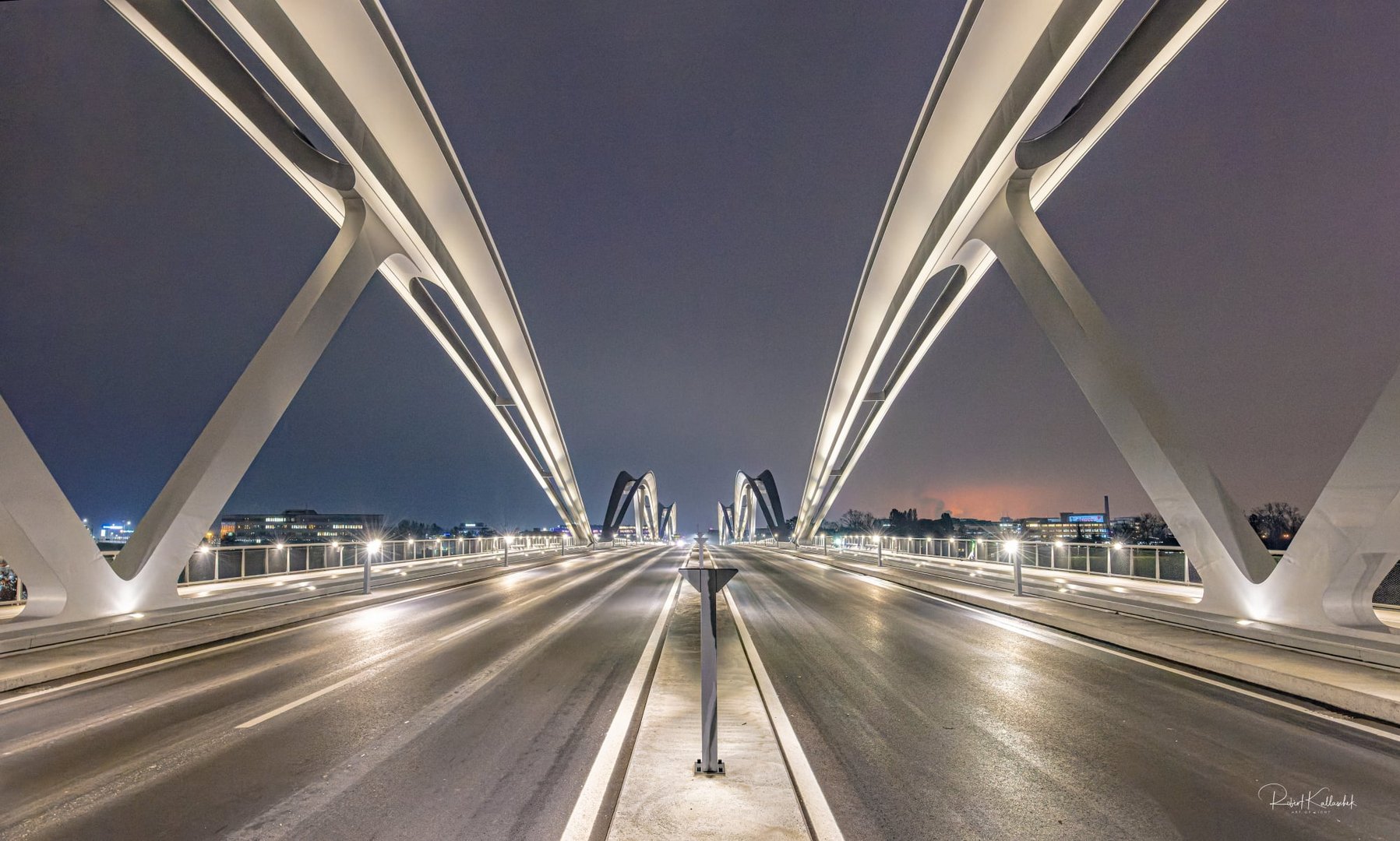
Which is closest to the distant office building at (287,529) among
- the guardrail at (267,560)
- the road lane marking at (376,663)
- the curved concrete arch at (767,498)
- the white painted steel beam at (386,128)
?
the curved concrete arch at (767,498)

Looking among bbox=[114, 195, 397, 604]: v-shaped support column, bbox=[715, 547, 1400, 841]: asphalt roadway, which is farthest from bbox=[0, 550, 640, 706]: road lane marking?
bbox=[715, 547, 1400, 841]: asphalt roadway

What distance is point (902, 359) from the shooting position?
37812 millimetres

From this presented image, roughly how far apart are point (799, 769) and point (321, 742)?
150 inches

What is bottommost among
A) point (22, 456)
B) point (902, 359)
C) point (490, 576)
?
point (490, 576)

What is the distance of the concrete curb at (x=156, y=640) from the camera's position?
807cm

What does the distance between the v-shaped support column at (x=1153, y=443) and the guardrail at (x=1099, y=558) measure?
203cm

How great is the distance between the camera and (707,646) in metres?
4.67

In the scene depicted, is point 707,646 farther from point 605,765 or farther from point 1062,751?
point 1062,751

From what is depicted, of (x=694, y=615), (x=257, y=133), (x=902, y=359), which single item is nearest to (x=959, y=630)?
(x=694, y=615)

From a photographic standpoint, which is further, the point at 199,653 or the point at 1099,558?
the point at 1099,558

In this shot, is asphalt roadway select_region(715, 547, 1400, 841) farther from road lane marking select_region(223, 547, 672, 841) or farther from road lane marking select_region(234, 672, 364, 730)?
road lane marking select_region(234, 672, 364, 730)

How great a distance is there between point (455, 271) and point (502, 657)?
70.9 ft

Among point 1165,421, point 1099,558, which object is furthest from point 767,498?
point 1165,421

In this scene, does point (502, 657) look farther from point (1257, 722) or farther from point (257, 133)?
point (257, 133)
